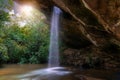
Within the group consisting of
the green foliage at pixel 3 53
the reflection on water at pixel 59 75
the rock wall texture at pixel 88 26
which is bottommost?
the reflection on water at pixel 59 75

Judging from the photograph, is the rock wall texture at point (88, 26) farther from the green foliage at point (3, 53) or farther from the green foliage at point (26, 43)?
the green foliage at point (3, 53)

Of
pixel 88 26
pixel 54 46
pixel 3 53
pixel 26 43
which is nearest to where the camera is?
pixel 88 26

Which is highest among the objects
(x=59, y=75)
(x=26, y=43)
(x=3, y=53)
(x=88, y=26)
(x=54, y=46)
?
(x=26, y=43)

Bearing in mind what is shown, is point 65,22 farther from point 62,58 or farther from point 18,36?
point 18,36

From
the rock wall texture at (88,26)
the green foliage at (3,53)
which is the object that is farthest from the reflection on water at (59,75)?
the green foliage at (3,53)

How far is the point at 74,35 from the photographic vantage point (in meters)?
12.4

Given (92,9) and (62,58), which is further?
(62,58)

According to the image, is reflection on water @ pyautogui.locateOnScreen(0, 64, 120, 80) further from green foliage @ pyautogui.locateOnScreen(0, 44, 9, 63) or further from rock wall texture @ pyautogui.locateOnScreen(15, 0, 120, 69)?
green foliage @ pyautogui.locateOnScreen(0, 44, 9, 63)

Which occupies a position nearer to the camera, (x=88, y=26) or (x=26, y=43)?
(x=88, y=26)

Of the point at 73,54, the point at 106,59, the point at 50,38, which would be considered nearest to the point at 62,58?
the point at 73,54

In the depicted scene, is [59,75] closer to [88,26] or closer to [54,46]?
[88,26]

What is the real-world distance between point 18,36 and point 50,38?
2380mm

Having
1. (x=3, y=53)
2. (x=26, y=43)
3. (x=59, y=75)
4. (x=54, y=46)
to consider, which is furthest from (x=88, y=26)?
(x=26, y=43)

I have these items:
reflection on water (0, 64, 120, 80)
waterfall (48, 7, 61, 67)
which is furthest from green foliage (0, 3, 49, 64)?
reflection on water (0, 64, 120, 80)
